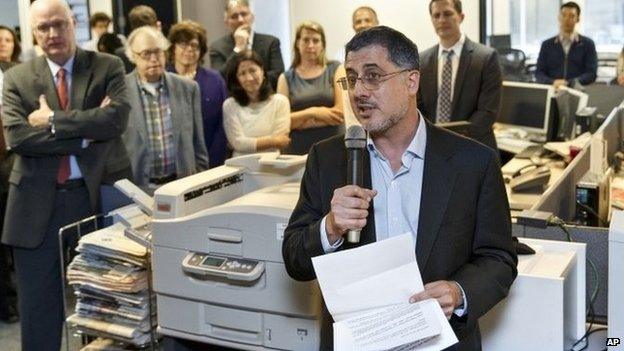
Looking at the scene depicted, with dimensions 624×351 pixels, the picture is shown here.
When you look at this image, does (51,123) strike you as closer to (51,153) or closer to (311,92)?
(51,153)

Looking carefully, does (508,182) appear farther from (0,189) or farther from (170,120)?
(0,189)

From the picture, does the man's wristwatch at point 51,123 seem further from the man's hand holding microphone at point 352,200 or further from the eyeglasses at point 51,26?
the man's hand holding microphone at point 352,200

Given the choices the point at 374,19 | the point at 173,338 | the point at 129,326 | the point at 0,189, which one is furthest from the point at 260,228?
the point at 374,19

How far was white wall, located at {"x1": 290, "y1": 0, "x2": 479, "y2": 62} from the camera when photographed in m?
8.26

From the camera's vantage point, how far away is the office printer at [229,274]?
8.34 feet

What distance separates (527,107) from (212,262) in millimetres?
3755

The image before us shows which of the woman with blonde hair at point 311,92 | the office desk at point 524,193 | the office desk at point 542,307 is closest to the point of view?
the office desk at point 542,307

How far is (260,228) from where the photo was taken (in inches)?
100

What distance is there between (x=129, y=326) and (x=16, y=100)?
108 centimetres

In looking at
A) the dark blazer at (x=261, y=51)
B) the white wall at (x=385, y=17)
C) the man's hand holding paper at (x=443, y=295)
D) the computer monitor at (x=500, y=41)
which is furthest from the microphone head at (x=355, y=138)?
the computer monitor at (x=500, y=41)

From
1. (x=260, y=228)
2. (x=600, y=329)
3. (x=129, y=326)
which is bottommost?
(x=129, y=326)

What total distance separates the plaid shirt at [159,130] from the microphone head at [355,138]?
2380mm

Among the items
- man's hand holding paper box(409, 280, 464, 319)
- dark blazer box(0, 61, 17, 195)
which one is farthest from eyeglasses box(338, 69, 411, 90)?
dark blazer box(0, 61, 17, 195)

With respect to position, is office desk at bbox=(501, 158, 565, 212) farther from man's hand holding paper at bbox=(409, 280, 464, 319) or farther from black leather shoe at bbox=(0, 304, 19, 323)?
black leather shoe at bbox=(0, 304, 19, 323)
